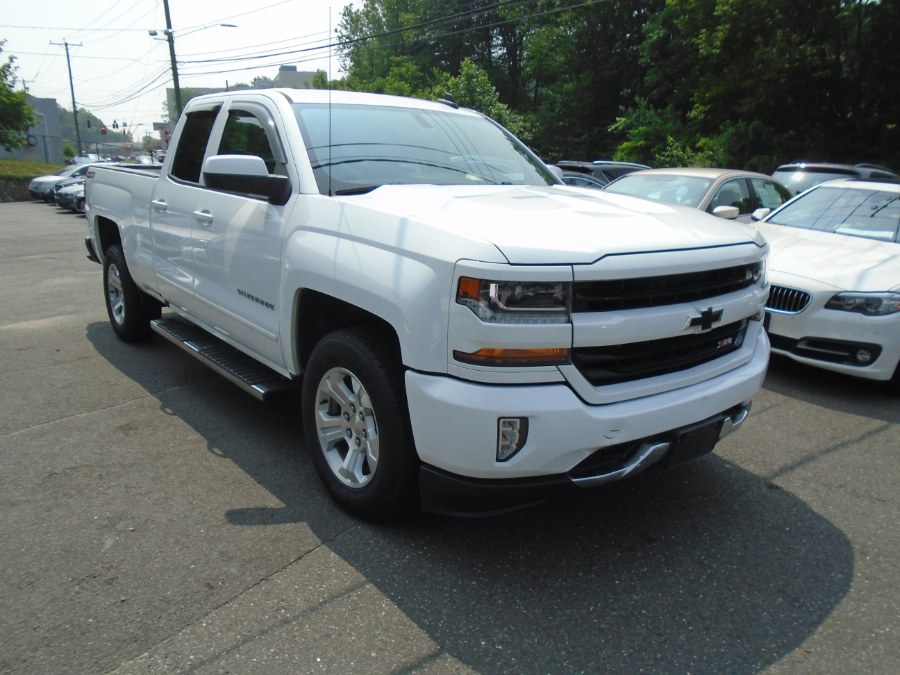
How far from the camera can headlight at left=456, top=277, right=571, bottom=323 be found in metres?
2.43

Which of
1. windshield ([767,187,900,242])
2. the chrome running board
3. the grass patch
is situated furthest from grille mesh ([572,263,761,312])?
the grass patch

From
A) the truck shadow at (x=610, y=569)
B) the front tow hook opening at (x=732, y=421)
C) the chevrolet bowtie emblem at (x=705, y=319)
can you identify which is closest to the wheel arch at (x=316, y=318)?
the truck shadow at (x=610, y=569)

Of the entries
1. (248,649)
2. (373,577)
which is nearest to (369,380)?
(373,577)

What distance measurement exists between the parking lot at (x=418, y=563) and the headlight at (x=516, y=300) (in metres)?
1.12

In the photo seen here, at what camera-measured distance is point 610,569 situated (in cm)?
286

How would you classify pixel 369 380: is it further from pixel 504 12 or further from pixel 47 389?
pixel 504 12

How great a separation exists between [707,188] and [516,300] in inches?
232

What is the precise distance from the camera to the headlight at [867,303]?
4867 mm

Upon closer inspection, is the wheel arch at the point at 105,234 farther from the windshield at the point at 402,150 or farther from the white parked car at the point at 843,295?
the white parked car at the point at 843,295

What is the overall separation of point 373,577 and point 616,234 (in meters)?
1.72

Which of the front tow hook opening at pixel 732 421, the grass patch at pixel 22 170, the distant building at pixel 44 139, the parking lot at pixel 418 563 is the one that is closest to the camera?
the parking lot at pixel 418 563

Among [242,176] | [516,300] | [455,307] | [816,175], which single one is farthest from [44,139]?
[516,300]

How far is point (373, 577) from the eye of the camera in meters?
2.79

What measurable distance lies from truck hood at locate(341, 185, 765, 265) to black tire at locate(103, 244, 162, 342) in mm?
3314
